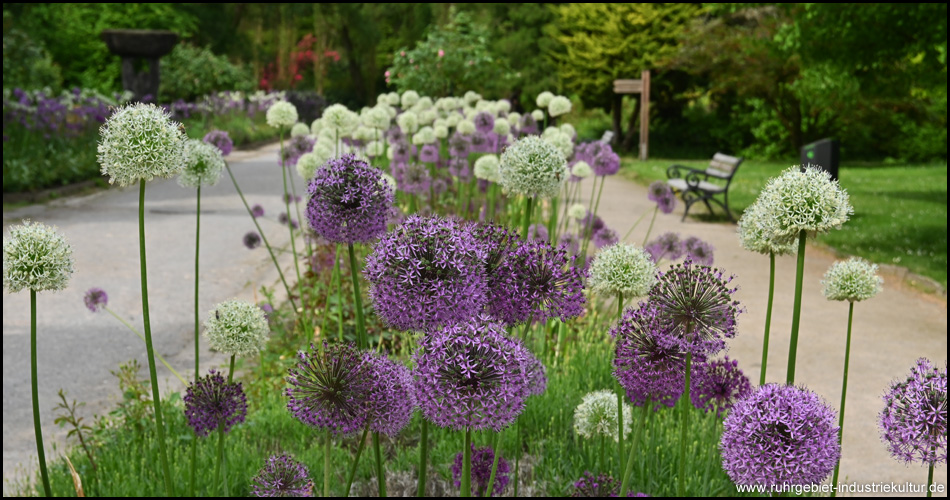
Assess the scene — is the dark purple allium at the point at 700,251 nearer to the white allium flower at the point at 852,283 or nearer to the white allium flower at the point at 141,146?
the white allium flower at the point at 852,283

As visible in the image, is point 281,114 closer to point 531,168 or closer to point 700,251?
point 700,251

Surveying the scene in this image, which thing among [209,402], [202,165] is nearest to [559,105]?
[202,165]

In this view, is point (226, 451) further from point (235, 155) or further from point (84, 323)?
point (235, 155)

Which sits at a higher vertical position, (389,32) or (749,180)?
(389,32)

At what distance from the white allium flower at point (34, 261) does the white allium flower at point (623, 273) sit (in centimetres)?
138

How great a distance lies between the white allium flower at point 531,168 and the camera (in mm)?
2570

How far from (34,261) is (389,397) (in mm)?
1035

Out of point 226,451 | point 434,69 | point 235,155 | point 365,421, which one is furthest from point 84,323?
point 235,155

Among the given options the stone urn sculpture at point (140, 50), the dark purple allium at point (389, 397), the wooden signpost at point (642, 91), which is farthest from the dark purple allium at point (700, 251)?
the stone urn sculpture at point (140, 50)

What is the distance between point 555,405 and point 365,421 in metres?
2.64

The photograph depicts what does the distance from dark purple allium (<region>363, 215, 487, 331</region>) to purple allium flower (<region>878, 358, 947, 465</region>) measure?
942 mm

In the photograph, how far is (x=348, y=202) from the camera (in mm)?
2012

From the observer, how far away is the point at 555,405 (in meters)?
4.24

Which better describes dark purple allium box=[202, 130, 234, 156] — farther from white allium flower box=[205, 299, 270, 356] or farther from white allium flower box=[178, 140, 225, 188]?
white allium flower box=[205, 299, 270, 356]
